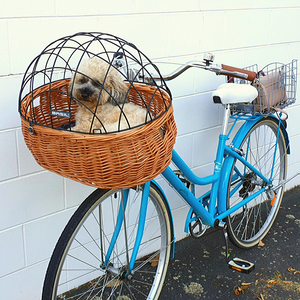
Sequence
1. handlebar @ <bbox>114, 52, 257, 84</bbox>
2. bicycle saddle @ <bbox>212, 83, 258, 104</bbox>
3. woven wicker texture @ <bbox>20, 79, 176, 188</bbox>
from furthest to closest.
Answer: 1. bicycle saddle @ <bbox>212, 83, 258, 104</bbox>
2. handlebar @ <bbox>114, 52, 257, 84</bbox>
3. woven wicker texture @ <bbox>20, 79, 176, 188</bbox>

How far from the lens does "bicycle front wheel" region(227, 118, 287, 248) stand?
2.57 meters

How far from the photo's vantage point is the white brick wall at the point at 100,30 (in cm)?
181

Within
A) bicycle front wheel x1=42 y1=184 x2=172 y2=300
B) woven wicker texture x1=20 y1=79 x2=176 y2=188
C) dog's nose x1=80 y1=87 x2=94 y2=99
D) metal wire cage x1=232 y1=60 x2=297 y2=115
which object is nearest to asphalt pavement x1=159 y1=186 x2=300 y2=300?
bicycle front wheel x1=42 y1=184 x2=172 y2=300

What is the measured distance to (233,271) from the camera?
2.47m

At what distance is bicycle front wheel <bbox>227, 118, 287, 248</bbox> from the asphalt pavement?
109 millimetres

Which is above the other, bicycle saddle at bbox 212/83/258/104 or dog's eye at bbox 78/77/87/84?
dog's eye at bbox 78/77/87/84

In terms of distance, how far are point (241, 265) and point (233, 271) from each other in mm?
69

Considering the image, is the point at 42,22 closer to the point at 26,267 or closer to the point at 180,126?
the point at 180,126

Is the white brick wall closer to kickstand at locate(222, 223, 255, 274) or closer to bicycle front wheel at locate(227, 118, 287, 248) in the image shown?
bicycle front wheel at locate(227, 118, 287, 248)

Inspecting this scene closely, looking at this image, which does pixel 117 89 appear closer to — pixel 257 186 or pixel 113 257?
pixel 113 257

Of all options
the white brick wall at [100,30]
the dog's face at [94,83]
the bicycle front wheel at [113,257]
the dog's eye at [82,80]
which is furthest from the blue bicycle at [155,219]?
the dog's eye at [82,80]

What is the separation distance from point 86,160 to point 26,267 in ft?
3.47

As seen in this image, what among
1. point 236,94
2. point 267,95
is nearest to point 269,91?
point 267,95

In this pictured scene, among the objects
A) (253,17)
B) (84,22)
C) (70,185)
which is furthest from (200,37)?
(70,185)
